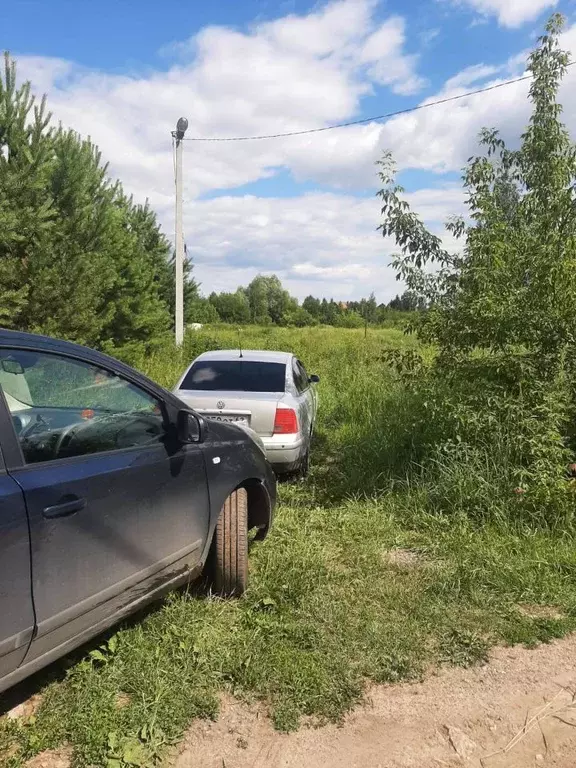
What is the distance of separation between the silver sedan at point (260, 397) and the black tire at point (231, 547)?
1931 mm

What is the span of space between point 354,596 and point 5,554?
2261mm

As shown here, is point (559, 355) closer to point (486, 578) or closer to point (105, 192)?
point (486, 578)

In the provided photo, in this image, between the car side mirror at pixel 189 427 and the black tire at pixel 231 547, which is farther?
the black tire at pixel 231 547

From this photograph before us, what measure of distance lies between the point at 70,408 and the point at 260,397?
337 centimetres

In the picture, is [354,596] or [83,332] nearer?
[354,596]

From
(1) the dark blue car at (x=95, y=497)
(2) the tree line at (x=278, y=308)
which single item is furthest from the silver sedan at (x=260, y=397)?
(2) the tree line at (x=278, y=308)

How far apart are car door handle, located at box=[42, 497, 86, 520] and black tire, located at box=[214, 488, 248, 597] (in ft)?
4.06

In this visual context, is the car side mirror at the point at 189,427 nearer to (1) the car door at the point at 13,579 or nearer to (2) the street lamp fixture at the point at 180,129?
(1) the car door at the point at 13,579

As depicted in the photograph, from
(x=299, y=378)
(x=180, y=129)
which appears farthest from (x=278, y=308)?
(x=299, y=378)

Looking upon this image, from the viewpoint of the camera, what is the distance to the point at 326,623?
332cm

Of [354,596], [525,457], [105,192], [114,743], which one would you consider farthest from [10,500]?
[105,192]

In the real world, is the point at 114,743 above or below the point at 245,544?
below

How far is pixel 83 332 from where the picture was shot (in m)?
13.3

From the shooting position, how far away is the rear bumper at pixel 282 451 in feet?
19.8
